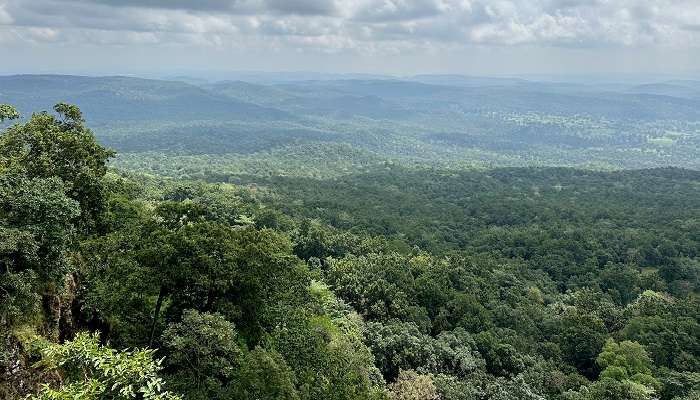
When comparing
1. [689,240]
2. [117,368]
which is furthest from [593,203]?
[117,368]

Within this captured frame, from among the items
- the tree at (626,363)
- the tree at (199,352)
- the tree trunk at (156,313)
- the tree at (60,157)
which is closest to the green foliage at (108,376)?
the tree at (199,352)

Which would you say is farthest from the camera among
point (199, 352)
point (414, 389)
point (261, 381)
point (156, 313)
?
point (414, 389)

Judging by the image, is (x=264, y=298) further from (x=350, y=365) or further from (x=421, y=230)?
(x=421, y=230)

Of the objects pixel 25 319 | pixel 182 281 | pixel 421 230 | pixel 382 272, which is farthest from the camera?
pixel 421 230

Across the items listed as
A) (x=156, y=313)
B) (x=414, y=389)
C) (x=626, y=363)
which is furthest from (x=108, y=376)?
(x=626, y=363)

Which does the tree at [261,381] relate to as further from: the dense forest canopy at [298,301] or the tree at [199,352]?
the tree at [199,352]

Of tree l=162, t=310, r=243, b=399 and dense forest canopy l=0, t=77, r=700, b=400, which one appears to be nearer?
dense forest canopy l=0, t=77, r=700, b=400

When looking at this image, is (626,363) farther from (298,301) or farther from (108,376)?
(108,376)

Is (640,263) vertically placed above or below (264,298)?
below

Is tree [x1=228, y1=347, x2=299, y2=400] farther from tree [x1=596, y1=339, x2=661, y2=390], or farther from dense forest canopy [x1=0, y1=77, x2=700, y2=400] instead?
tree [x1=596, y1=339, x2=661, y2=390]

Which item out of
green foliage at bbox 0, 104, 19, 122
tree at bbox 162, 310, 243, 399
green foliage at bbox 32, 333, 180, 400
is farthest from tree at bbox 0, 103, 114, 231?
green foliage at bbox 32, 333, 180, 400

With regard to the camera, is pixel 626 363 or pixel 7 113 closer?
pixel 7 113
